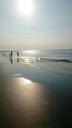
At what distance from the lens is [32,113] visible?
8523 mm

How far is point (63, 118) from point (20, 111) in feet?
6.63

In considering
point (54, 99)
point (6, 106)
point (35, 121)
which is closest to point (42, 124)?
point (35, 121)

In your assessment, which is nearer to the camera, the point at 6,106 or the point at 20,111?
the point at 20,111

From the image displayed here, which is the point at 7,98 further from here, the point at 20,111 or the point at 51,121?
the point at 51,121

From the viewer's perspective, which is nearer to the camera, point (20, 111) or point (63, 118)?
point (63, 118)

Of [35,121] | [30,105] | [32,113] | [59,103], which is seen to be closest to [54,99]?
[59,103]

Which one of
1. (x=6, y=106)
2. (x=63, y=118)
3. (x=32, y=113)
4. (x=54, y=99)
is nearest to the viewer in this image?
(x=63, y=118)

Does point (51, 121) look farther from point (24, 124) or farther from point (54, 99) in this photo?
point (54, 99)

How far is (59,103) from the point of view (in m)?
9.94

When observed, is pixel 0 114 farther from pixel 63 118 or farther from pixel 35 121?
pixel 63 118

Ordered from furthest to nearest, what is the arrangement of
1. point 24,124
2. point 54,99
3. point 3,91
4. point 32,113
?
point 3,91, point 54,99, point 32,113, point 24,124

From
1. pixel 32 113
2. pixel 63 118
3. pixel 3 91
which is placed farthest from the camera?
pixel 3 91

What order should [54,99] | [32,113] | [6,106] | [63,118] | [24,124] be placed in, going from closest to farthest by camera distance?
[24,124], [63,118], [32,113], [6,106], [54,99]

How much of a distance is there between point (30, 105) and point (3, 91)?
342 cm
